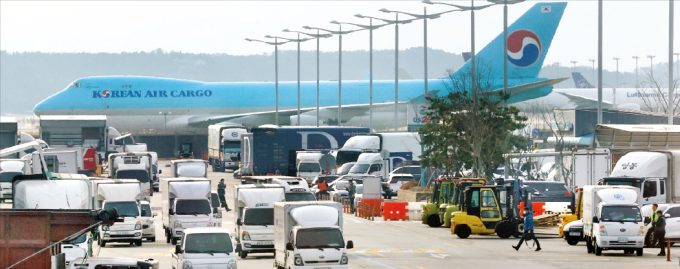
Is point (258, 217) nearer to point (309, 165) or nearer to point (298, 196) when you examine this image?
point (298, 196)

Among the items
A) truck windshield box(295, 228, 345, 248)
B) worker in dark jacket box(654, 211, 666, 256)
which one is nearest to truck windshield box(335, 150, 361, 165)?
worker in dark jacket box(654, 211, 666, 256)

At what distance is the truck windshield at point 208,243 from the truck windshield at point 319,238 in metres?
1.73

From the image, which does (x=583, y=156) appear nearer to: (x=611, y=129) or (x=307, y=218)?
(x=611, y=129)

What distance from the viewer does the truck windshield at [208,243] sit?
22906mm

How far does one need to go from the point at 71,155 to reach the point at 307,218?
28355 millimetres

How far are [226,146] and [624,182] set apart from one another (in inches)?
1737

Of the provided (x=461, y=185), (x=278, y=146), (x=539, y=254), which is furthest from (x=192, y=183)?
(x=278, y=146)

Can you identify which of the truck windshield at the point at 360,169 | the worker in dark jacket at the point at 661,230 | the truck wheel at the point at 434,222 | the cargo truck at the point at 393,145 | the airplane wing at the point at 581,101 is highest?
the airplane wing at the point at 581,101

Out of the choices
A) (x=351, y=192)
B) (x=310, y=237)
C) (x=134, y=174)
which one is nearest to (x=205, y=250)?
(x=310, y=237)

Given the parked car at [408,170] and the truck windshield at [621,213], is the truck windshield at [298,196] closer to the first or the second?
the truck windshield at [621,213]

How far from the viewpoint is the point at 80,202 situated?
24.1 metres

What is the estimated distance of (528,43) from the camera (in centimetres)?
8012

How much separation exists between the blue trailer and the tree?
51.5 ft

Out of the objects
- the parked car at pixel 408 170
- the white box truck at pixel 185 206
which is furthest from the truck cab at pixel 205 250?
the parked car at pixel 408 170
